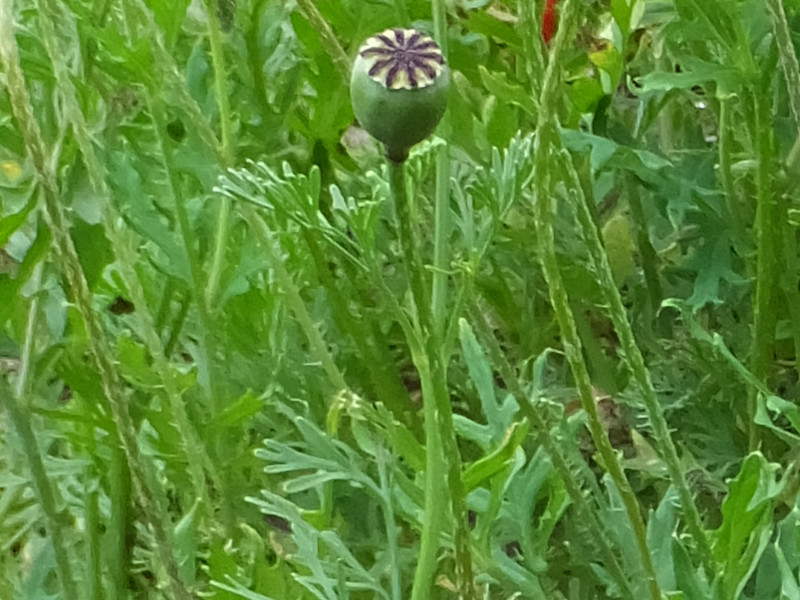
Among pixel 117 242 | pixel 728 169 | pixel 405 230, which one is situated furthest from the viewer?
pixel 728 169

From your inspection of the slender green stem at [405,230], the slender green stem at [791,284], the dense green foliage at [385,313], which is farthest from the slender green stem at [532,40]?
the slender green stem at [791,284]

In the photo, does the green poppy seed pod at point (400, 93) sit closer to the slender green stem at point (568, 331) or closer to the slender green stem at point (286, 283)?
the slender green stem at point (568, 331)

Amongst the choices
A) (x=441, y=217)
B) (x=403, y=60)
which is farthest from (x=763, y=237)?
(x=403, y=60)

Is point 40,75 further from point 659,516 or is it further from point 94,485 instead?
point 659,516

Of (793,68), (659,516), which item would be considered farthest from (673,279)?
(793,68)

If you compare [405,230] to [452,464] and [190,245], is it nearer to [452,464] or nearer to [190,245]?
→ [452,464]

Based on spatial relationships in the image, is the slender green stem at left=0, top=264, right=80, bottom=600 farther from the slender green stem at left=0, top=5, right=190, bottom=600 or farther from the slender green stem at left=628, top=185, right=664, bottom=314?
the slender green stem at left=628, top=185, right=664, bottom=314

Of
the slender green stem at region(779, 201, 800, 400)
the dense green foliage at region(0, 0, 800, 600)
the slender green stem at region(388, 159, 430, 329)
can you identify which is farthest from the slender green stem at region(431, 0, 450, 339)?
the slender green stem at region(779, 201, 800, 400)

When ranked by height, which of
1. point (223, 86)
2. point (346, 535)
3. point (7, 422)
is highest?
point (223, 86)
